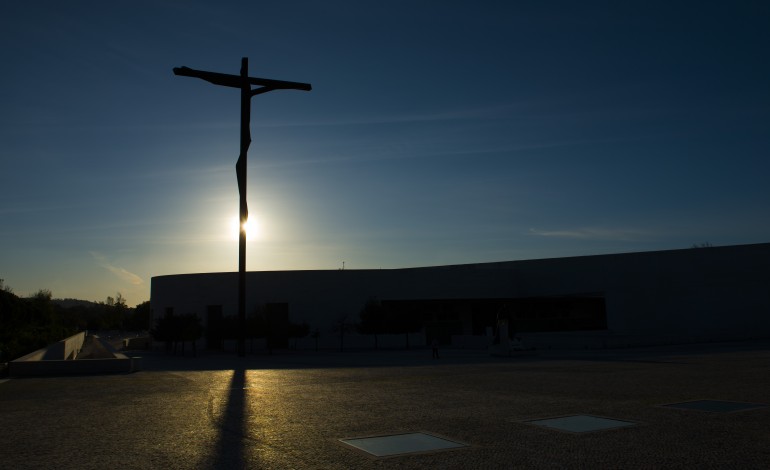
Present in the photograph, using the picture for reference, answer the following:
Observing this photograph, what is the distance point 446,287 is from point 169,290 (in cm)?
3114

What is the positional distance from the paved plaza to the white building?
39055mm

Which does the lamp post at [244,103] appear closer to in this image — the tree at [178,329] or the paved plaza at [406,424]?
the paved plaza at [406,424]

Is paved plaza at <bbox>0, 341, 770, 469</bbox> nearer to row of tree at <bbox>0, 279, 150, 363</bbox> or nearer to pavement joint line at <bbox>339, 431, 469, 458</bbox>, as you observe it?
pavement joint line at <bbox>339, 431, 469, 458</bbox>

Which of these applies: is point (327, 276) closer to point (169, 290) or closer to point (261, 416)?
point (169, 290)

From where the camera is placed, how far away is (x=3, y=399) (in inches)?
518

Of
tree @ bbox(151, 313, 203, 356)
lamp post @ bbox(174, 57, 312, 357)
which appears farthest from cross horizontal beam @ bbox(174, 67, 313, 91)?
tree @ bbox(151, 313, 203, 356)

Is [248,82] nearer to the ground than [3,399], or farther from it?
farther from it

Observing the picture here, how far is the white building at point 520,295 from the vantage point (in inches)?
2128

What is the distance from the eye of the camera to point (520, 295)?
6856cm

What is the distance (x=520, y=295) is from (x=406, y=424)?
2434 inches

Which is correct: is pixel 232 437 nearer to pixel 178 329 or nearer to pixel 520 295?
pixel 178 329

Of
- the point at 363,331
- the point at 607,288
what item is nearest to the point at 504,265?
the point at 607,288

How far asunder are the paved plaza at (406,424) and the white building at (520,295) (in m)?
39.1

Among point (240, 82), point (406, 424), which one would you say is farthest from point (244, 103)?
point (406, 424)
